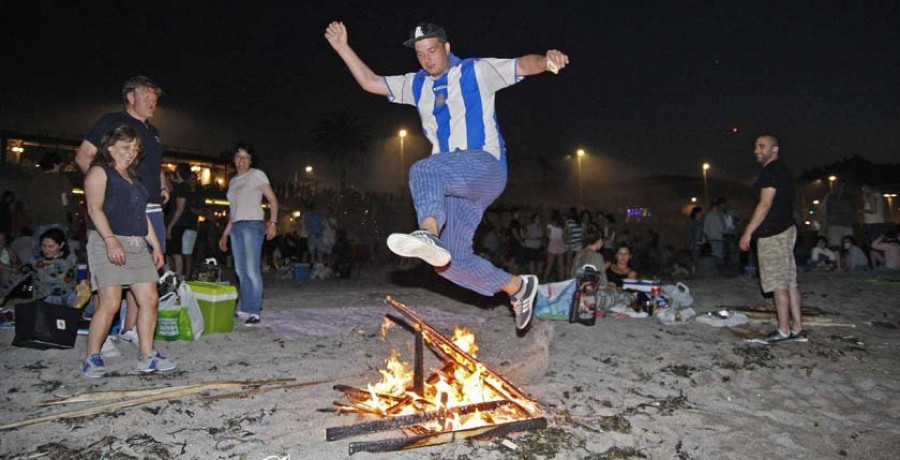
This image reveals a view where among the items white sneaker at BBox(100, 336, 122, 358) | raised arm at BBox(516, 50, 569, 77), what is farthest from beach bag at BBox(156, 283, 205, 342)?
raised arm at BBox(516, 50, 569, 77)

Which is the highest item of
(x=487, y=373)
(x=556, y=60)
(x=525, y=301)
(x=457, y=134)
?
(x=556, y=60)

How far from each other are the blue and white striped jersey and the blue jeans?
3028mm

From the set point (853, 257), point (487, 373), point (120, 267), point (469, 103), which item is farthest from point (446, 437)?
point (853, 257)

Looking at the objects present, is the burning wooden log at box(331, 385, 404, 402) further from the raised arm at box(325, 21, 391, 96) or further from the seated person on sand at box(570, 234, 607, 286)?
the seated person on sand at box(570, 234, 607, 286)

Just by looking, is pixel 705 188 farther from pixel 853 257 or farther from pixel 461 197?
pixel 461 197

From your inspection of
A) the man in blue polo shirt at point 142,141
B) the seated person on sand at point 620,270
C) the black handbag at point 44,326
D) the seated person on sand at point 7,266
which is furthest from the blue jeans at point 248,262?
the seated person on sand at point 620,270

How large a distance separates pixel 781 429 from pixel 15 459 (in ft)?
14.3

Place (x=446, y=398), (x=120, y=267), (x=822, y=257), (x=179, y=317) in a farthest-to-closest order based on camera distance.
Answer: (x=822, y=257), (x=179, y=317), (x=120, y=267), (x=446, y=398)

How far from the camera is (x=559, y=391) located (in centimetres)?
397

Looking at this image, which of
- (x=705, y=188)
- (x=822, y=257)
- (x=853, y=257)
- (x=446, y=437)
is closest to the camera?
(x=446, y=437)

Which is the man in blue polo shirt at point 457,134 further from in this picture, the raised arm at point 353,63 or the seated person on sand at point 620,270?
the seated person on sand at point 620,270

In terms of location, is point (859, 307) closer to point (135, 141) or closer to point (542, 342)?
point (542, 342)

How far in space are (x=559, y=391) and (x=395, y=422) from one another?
1564 mm

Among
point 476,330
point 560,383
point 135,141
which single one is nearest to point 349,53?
point 135,141
